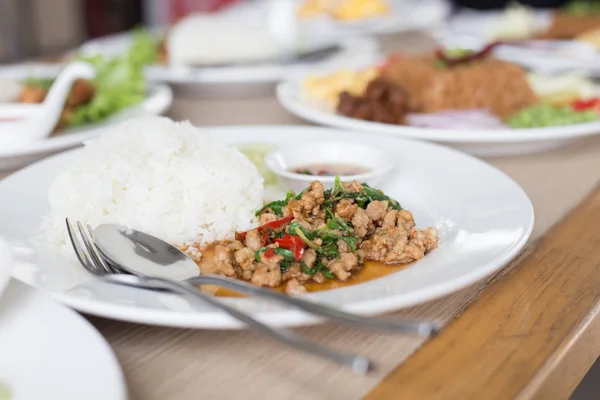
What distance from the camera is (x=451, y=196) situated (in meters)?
1.74

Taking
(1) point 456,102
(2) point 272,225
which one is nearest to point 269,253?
(2) point 272,225

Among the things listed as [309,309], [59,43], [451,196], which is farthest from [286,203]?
[59,43]

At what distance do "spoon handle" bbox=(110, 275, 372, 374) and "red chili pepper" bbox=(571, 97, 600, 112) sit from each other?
1980 mm

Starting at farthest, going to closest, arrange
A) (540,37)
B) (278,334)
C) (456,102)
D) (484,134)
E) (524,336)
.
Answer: (540,37) → (456,102) → (484,134) → (524,336) → (278,334)

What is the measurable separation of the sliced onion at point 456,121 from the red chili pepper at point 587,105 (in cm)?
32

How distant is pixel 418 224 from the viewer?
5.41 feet

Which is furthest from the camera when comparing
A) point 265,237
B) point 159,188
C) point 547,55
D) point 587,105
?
point 547,55

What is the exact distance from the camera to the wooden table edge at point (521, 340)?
104 cm

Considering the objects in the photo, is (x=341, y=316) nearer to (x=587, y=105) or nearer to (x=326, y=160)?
(x=326, y=160)

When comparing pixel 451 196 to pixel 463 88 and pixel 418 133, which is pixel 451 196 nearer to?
pixel 418 133

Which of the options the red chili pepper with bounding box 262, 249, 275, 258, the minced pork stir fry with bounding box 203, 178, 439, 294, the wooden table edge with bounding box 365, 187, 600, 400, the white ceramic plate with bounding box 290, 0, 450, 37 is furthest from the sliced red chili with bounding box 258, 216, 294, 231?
the white ceramic plate with bounding box 290, 0, 450, 37

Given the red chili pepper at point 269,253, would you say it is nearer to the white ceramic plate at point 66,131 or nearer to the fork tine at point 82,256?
the fork tine at point 82,256

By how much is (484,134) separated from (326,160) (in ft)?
1.82

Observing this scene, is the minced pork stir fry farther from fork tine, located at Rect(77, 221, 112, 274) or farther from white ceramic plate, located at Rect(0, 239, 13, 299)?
white ceramic plate, located at Rect(0, 239, 13, 299)
